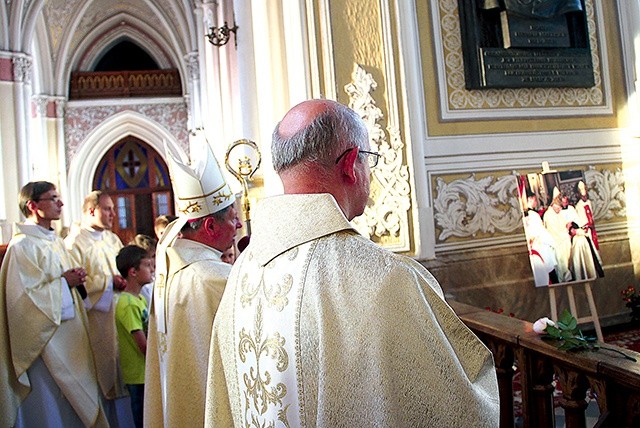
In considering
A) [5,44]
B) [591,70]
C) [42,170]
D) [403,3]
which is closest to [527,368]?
Answer: [403,3]

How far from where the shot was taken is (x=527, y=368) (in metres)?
2.26

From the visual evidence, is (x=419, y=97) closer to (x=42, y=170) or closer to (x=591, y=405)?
(x=591, y=405)

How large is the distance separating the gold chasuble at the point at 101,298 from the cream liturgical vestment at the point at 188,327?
1.83 metres

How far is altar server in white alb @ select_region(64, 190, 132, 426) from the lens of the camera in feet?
13.0

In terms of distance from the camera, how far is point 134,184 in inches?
753

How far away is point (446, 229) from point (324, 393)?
384 cm

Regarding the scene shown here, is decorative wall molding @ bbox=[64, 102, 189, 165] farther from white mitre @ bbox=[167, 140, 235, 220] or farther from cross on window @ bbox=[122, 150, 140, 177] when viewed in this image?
white mitre @ bbox=[167, 140, 235, 220]

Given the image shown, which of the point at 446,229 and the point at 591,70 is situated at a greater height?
the point at 591,70

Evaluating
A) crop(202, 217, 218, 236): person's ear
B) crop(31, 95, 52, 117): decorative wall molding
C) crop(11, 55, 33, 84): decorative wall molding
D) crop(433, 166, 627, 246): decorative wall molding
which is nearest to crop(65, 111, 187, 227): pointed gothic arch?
crop(31, 95, 52, 117): decorative wall molding

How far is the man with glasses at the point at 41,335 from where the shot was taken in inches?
138

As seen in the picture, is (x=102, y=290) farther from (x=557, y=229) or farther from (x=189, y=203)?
(x=557, y=229)

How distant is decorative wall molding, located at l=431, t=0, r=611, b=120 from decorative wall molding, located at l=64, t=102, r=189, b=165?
14.2 m

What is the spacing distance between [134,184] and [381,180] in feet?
51.5

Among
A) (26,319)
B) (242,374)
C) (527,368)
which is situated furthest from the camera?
(26,319)
